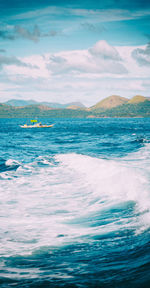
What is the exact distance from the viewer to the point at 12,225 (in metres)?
9.62

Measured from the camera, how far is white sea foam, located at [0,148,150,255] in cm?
860

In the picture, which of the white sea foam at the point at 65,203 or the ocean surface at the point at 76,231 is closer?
the ocean surface at the point at 76,231

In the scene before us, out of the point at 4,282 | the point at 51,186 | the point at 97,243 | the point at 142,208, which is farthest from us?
the point at 51,186

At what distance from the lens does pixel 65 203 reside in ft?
41.8

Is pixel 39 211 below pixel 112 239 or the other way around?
the other way around

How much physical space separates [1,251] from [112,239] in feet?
12.2

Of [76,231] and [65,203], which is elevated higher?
[65,203]

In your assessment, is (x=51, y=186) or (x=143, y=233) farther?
(x=51, y=186)

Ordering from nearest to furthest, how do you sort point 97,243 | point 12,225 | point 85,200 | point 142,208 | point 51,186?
1. point 97,243
2. point 12,225
3. point 142,208
4. point 85,200
5. point 51,186

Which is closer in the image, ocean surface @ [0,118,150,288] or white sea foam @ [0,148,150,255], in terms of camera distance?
ocean surface @ [0,118,150,288]

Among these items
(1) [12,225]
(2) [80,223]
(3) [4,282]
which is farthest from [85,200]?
(3) [4,282]

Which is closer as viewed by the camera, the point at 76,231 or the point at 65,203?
the point at 76,231

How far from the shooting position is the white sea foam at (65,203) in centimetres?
860

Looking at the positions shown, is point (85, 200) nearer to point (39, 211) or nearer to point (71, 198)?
point (71, 198)
